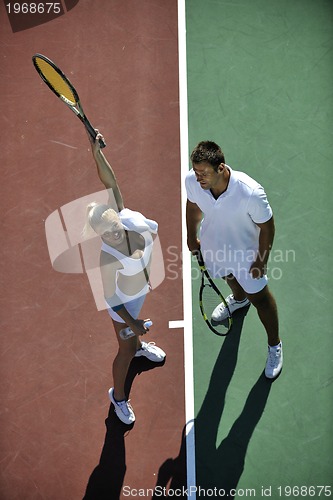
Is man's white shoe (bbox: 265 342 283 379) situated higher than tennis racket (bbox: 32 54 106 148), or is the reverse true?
tennis racket (bbox: 32 54 106 148)

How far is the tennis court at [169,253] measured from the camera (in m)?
5.66

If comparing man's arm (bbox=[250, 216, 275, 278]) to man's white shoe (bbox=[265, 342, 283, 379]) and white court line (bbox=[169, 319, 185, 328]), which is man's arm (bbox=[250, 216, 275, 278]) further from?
white court line (bbox=[169, 319, 185, 328])

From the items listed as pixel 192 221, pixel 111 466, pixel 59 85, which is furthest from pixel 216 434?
pixel 59 85

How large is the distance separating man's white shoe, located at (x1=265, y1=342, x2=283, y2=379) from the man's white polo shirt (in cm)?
97

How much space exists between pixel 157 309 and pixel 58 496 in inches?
76.5

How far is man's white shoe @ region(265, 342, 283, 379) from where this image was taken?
5984 mm

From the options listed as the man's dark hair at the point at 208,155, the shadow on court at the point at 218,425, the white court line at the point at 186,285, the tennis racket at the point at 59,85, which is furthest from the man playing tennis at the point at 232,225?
the tennis racket at the point at 59,85

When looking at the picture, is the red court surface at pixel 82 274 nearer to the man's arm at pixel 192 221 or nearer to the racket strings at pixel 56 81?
the man's arm at pixel 192 221

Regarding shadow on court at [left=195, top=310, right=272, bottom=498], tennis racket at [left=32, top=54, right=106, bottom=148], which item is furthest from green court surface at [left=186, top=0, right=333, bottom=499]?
tennis racket at [left=32, top=54, right=106, bottom=148]

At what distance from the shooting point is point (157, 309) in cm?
636

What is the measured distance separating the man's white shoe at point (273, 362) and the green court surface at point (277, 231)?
9 centimetres

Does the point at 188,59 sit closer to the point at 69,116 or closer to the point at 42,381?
the point at 69,116

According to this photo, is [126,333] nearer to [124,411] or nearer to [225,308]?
[124,411]

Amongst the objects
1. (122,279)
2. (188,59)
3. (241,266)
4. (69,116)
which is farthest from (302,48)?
(122,279)
